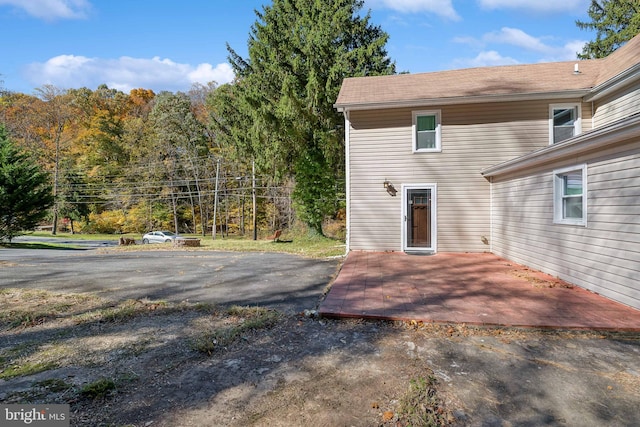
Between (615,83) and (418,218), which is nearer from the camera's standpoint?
(615,83)

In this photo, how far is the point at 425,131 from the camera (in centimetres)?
891

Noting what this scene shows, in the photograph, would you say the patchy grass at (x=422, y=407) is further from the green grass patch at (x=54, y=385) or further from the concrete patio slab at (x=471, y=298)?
the green grass patch at (x=54, y=385)

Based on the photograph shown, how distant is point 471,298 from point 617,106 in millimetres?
Answer: 6770

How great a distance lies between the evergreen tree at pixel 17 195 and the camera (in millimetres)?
14695

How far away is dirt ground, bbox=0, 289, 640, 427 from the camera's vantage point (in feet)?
6.89

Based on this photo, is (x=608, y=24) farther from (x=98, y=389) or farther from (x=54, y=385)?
(x=54, y=385)

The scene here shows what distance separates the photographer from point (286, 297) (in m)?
5.04

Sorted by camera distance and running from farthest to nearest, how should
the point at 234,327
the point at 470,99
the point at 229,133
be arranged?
the point at 229,133
the point at 470,99
the point at 234,327

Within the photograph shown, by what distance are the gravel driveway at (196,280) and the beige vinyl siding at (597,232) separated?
4.24m

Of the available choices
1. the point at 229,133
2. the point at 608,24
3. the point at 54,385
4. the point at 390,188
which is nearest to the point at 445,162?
the point at 390,188

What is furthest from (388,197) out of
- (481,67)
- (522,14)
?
(522,14)

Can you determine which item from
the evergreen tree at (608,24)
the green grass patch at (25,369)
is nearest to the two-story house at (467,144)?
the green grass patch at (25,369)

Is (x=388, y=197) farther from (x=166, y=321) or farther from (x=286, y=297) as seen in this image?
(x=166, y=321)

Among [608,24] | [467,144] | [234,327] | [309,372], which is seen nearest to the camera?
[309,372]
